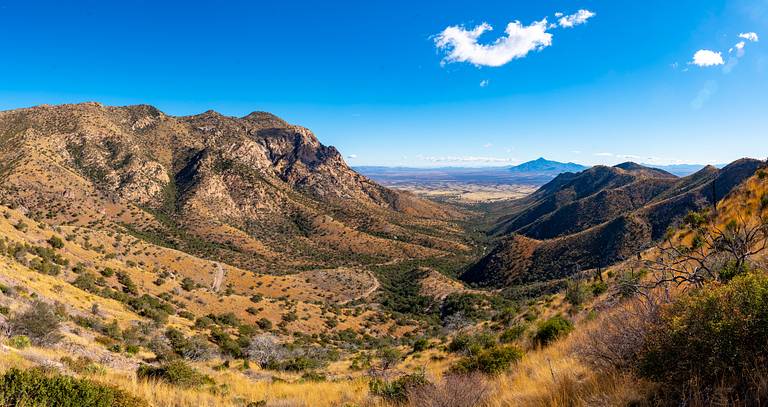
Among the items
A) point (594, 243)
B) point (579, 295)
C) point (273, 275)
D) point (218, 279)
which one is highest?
point (579, 295)

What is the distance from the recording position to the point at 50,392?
194 inches

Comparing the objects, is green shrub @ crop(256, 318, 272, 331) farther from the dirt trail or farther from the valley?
the dirt trail

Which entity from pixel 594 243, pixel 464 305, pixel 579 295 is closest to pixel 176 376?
pixel 579 295

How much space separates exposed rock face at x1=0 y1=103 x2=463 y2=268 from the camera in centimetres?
9250

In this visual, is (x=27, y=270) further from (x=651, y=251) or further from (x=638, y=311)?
(x=651, y=251)

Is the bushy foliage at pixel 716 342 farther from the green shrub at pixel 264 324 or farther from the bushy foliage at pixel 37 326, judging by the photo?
the green shrub at pixel 264 324

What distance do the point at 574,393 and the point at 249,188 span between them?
146775 millimetres

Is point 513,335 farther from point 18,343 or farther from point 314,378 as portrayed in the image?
point 18,343

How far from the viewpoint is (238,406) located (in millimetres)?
7488

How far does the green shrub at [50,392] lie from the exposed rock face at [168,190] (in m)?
88.6

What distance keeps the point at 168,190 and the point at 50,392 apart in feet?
460

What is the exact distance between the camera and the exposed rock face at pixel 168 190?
303 ft

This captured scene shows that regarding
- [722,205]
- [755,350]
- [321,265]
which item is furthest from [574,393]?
[321,265]

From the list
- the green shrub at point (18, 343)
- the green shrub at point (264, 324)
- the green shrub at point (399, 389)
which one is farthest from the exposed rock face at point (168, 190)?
the green shrub at point (399, 389)
